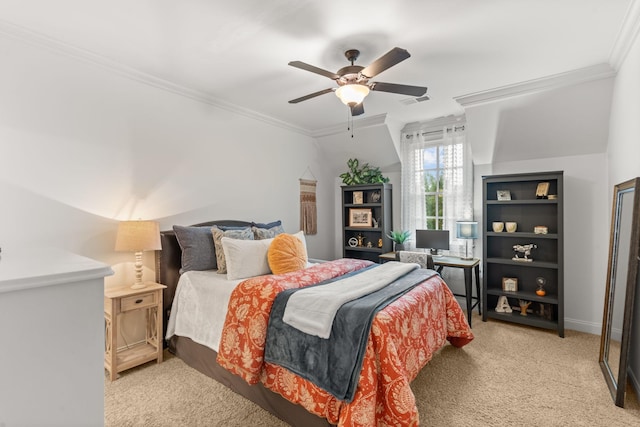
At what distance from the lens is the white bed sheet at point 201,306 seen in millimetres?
2457

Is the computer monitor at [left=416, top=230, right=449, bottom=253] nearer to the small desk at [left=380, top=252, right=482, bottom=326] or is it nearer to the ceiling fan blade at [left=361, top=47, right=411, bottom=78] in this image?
the small desk at [left=380, top=252, right=482, bottom=326]

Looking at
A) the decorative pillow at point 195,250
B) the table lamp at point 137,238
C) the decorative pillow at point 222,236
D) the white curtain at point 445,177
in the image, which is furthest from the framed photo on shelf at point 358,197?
the table lamp at point 137,238

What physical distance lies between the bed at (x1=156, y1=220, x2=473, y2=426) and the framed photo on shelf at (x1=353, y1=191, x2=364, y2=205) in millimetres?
1939

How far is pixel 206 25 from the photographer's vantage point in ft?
7.29

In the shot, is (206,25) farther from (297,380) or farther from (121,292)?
(297,380)

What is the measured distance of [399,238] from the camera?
15.0ft

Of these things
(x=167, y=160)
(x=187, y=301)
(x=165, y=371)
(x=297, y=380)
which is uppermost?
(x=167, y=160)

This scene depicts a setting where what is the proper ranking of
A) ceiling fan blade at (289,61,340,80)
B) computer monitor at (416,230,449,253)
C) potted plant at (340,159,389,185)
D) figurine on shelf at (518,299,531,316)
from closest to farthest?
ceiling fan blade at (289,61,340,80), figurine on shelf at (518,299,531,316), computer monitor at (416,230,449,253), potted plant at (340,159,389,185)

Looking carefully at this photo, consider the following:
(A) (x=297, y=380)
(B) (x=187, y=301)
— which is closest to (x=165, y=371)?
(B) (x=187, y=301)

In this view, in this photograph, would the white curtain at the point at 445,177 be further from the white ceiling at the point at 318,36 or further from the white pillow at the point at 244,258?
the white pillow at the point at 244,258

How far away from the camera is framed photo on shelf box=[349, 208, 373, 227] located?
4.98 metres

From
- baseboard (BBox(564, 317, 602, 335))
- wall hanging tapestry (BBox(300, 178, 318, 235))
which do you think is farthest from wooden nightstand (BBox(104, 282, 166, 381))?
baseboard (BBox(564, 317, 602, 335))

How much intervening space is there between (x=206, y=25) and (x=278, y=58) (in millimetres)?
654

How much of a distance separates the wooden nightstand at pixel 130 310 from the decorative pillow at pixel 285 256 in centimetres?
100
